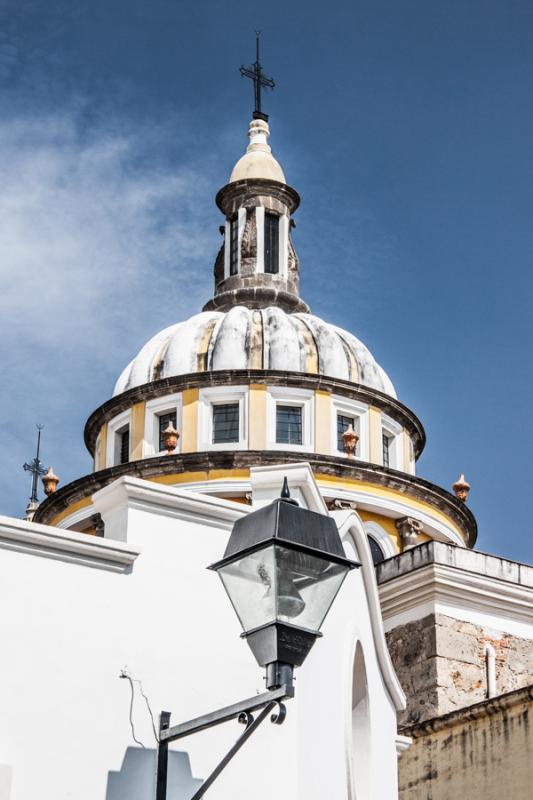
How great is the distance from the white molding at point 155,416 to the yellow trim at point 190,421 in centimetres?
14

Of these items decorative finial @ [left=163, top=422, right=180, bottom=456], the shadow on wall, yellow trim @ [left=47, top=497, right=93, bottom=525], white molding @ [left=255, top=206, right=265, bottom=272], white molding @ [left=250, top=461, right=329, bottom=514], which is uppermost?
white molding @ [left=255, top=206, right=265, bottom=272]

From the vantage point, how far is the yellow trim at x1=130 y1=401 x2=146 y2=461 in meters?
35.1

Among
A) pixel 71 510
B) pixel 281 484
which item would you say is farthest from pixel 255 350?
pixel 281 484

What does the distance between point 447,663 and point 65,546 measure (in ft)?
49.7

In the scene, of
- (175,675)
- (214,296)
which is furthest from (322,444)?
(175,675)

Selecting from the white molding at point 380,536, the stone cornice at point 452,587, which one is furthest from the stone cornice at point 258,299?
the stone cornice at point 452,587

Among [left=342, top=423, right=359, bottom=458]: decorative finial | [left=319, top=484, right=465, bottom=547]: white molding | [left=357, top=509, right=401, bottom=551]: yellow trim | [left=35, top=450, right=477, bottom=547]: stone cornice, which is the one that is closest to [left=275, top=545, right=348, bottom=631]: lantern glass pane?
[left=35, top=450, right=477, bottom=547]: stone cornice

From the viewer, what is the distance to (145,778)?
9711 mm

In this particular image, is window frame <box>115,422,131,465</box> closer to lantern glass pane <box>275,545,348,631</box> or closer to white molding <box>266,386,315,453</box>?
white molding <box>266,386,315,453</box>

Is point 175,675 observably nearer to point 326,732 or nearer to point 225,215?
point 326,732

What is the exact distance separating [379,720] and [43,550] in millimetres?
4037

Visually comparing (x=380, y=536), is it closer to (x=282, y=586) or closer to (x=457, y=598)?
(x=457, y=598)

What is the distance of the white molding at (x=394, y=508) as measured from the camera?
33.5 m

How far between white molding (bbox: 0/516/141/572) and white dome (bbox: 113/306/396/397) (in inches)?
998
